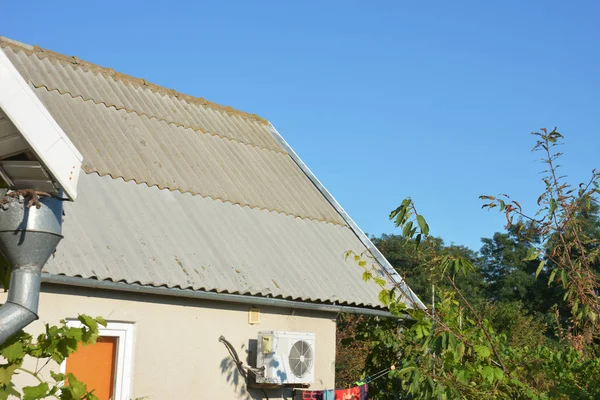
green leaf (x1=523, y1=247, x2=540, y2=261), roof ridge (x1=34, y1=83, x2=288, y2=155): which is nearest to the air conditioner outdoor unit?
green leaf (x1=523, y1=247, x2=540, y2=261)

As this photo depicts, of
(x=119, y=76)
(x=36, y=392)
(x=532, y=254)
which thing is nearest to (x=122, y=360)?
(x=532, y=254)

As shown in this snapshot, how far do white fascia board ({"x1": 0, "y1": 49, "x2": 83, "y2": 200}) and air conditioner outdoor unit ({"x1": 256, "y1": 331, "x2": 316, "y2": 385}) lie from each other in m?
4.75

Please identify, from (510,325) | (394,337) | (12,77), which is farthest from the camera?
(510,325)

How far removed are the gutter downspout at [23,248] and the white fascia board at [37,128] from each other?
19cm

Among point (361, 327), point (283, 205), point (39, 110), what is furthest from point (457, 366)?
point (39, 110)

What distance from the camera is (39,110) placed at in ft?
10.9

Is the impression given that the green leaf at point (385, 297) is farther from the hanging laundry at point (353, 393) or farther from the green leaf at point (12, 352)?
the green leaf at point (12, 352)

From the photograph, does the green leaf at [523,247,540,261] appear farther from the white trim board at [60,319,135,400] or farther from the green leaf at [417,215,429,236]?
the white trim board at [60,319,135,400]

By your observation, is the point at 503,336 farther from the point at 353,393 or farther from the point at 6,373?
the point at 6,373

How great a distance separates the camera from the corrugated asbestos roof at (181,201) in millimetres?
7617

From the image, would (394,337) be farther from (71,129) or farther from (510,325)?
(510,325)

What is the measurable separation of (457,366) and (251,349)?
2348 millimetres

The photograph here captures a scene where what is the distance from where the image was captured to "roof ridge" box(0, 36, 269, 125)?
10.3 meters

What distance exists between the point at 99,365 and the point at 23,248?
4.11 m
